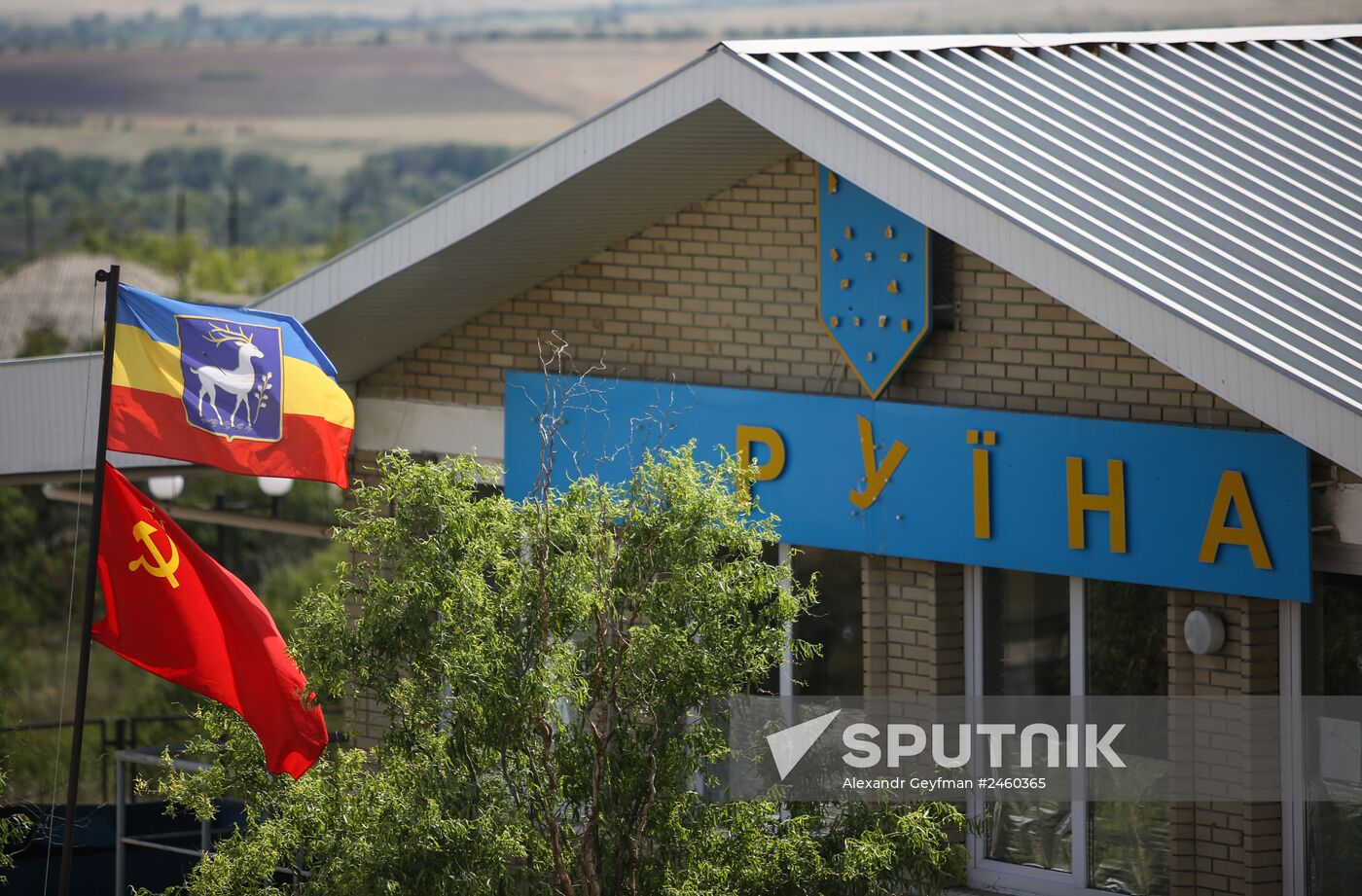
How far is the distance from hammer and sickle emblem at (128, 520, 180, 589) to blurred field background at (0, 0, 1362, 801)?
73112 mm

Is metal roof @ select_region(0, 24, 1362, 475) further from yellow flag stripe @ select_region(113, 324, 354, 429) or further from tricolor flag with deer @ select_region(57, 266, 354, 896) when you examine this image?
yellow flag stripe @ select_region(113, 324, 354, 429)

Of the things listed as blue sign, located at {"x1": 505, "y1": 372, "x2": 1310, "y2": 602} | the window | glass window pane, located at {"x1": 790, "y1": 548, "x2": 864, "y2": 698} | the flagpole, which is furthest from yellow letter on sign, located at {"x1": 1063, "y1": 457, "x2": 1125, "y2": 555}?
the flagpole

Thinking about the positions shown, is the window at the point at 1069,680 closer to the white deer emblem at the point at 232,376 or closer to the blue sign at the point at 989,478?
the blue sign at the point at 989,478

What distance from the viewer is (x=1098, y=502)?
27.9 ft

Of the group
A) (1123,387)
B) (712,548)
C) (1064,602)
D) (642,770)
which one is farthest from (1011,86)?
(642,770)

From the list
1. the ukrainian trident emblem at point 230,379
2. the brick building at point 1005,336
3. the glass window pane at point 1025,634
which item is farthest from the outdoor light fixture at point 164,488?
the glass window pane at point 1025,634

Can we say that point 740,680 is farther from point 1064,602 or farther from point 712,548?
point 1064,602

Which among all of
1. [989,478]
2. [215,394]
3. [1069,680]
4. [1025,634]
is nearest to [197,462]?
[215,394]

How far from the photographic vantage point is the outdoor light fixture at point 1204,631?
27.3 ft

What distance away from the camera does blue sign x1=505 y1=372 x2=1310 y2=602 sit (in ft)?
26.2

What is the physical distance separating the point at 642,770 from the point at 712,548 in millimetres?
892

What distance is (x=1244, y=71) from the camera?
10906mm

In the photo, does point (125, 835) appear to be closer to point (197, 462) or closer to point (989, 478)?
point (197, 462)

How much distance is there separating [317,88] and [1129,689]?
111417mm
